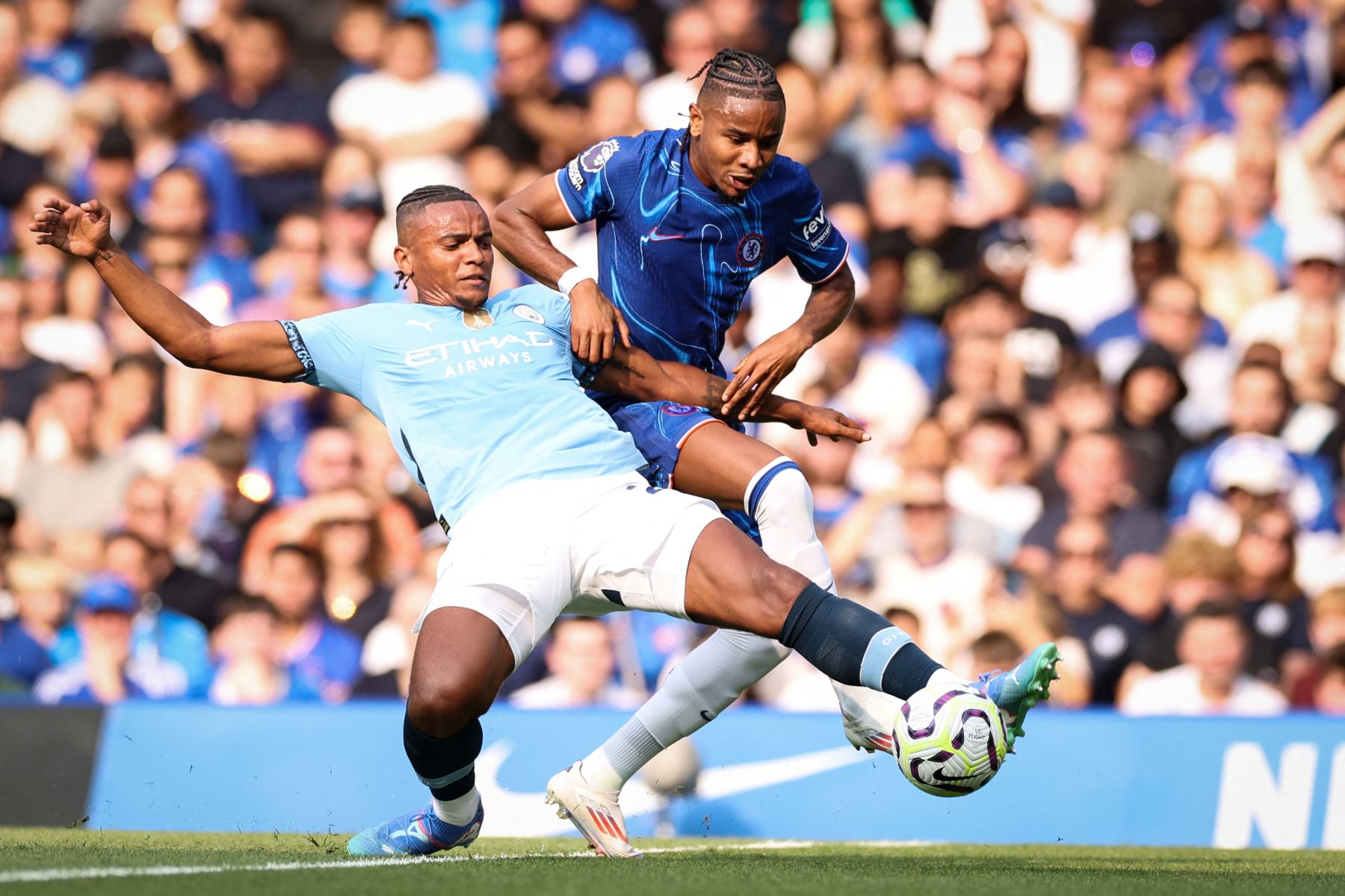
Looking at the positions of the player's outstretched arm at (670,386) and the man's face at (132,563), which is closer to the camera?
the player's outstretched arm at (670,386)

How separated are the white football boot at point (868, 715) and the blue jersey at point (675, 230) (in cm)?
138

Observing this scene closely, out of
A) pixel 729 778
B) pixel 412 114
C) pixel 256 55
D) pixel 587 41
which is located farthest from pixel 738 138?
pixel 256 55

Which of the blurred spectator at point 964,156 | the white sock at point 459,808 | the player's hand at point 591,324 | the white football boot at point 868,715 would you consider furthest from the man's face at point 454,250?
the blurred spectator at point 964,156

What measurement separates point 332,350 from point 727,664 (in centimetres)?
175

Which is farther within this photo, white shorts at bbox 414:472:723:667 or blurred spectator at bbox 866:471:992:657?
blurred spectator at bbox 866:471:992:657

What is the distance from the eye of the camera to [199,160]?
1245 cm

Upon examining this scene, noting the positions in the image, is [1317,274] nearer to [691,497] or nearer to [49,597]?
[691,497]

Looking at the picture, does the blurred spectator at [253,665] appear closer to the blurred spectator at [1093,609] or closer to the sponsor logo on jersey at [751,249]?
the blurred spectator at [1093,609]

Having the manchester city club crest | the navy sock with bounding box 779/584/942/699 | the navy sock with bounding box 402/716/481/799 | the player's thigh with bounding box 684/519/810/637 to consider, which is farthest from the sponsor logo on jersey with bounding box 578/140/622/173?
the navy sock with bounding box 402/716/481/799

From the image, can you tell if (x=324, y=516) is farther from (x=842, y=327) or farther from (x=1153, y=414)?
(x=1153, y=414)

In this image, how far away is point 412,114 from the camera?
12.3 m

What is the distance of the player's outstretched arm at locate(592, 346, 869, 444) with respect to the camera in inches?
248

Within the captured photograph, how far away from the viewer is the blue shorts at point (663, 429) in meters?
6.24

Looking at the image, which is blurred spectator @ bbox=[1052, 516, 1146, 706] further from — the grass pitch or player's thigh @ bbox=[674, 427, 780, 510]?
player's thigh @ bbox=[674, 427, 780, 510]
